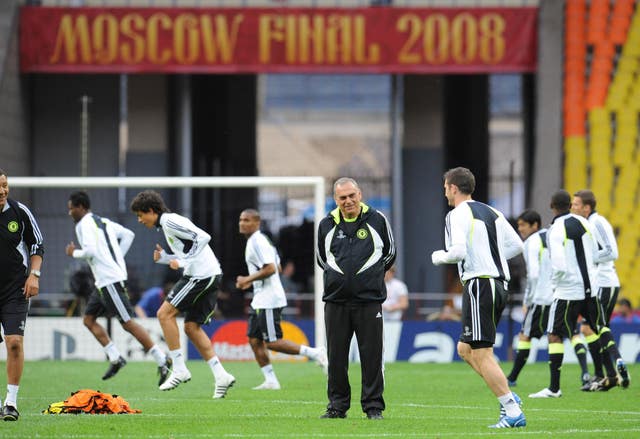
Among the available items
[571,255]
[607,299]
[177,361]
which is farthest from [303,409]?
[607,299]

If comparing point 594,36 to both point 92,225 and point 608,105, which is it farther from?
point 92,225

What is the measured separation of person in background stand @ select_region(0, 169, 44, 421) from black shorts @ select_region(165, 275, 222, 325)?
2861 millimetres

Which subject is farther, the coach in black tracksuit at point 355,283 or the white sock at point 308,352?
the white sock at point 308,352

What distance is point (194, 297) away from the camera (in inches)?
553

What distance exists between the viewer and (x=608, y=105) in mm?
26500

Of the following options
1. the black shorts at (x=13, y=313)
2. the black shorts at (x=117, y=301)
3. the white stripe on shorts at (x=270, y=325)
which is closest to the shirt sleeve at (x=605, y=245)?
the white stripe on shorts at (x=270, y=325)

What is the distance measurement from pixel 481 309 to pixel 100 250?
24.6ft

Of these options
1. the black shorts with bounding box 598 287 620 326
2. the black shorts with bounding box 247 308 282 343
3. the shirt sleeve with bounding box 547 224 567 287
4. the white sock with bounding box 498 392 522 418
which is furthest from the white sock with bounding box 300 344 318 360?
the white sock with bounding box 498 392 522 418

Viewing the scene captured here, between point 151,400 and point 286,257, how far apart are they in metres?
12.0

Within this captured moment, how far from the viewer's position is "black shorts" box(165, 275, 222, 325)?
13992mm

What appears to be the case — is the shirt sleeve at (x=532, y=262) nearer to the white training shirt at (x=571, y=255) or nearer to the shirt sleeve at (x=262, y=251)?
the white training shirt at (x=571, y=255)

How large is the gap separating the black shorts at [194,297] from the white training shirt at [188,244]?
0.08 m

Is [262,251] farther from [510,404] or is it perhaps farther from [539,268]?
[510,404]

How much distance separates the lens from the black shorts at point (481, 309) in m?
10.2
